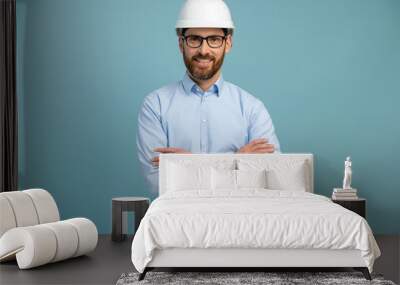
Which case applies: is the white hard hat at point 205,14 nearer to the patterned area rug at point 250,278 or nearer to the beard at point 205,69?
the beard at point 205,69

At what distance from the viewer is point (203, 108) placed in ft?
25.0

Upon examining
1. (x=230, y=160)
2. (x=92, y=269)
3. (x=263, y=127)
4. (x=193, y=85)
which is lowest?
(x=92, y=269)

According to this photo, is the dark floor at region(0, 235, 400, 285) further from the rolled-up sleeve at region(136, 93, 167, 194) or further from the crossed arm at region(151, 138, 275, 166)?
the crossed arm at region(151, 138, 275, 166)

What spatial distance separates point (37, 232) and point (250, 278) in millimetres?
1683

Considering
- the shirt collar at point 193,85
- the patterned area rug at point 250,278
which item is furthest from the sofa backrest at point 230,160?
the patterned area rug at point 250,278

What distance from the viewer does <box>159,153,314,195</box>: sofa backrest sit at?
7406 mm

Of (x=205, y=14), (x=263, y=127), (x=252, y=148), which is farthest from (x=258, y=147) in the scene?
(x=205, y=14)

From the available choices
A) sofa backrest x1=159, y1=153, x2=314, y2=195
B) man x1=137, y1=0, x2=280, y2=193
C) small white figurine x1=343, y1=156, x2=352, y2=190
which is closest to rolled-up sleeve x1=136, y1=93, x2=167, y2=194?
man x1=137, y1=0, x2=280, y2=193

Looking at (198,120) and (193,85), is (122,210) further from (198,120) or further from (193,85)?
(193,85)

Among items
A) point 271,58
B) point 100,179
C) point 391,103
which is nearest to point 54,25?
point 100,179

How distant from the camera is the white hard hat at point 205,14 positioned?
756 centimetres

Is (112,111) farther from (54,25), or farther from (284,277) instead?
(284,277)

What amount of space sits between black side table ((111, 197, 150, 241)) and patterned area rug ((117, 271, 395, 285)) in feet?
5.32

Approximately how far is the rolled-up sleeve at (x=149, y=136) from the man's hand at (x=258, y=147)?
85 cm
